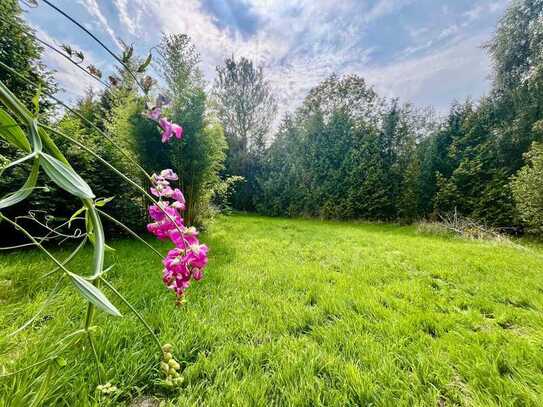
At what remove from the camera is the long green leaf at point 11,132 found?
354 mm

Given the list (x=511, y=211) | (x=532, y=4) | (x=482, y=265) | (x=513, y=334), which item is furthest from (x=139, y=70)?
(x=532, y=4)

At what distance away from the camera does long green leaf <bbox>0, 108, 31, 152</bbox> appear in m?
0.35

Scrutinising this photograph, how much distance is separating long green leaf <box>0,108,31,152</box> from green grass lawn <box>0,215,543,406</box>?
41cm

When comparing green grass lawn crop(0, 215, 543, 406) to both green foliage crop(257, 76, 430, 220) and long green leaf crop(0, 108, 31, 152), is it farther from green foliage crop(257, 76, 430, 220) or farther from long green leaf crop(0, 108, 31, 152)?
green foliage crop(257, 76, 430, 220)

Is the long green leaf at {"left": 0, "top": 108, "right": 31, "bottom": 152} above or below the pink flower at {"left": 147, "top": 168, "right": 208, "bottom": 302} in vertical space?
above

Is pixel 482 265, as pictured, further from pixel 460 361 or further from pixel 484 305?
pixel 460 361

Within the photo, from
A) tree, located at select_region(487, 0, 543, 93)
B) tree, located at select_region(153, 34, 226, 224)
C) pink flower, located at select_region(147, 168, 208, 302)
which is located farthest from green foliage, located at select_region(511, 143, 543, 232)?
pink flower, located at select_region(147, 168, 208, 302)

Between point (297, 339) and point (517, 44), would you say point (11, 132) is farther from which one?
point (517, 44)

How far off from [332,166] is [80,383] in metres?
9.82

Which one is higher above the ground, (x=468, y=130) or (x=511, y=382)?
(x=468, y=130)

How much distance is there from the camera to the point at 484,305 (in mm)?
1597

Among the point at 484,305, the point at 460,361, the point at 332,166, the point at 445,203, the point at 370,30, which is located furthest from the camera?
the point at 332,166

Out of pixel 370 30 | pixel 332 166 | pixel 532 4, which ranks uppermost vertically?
pixel 532 4

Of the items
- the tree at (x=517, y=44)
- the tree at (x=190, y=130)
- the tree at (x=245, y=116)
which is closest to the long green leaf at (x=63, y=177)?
the tree at (x=190, y=130)
